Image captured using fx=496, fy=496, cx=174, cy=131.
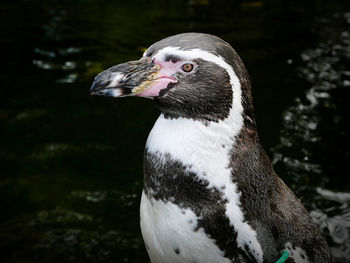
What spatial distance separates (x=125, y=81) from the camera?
262 centimetres

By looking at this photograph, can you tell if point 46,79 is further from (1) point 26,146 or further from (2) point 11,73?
(1) point 26,146

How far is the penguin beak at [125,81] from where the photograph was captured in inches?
103

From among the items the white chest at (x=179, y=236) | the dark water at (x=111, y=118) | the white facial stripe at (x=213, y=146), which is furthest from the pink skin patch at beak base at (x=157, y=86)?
the dark water at (x=111, y=118)

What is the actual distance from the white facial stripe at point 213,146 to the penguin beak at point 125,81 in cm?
12

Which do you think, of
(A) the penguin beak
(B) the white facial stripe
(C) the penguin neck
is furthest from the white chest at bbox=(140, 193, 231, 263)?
(A) the penguin beak

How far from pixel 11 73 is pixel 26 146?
5.81 feet

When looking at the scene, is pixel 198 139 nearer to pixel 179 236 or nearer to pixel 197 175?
pixel 197 175

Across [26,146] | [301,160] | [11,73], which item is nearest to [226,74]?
[301,160]

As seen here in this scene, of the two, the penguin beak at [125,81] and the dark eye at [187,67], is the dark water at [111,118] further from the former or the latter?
the dark eye at [187,67]

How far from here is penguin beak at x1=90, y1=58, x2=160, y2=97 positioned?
2.62 metres

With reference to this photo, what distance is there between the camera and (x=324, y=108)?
19.7ft

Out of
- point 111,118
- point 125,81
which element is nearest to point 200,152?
point 125,81

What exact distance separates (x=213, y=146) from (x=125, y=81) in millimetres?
581

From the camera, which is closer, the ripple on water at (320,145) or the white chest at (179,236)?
the white chest at (179,236)
